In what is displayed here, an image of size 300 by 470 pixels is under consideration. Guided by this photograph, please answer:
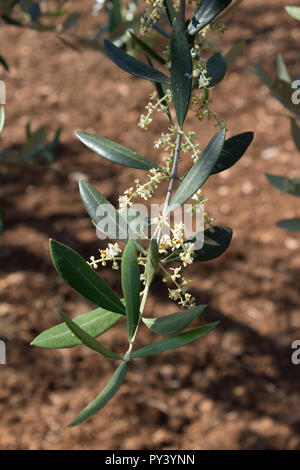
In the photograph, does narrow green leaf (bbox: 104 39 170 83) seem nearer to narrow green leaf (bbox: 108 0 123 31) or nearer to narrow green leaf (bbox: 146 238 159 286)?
narrow green leaf (bbox: 146 238 159 286)

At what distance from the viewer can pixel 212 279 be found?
1917 millimetres

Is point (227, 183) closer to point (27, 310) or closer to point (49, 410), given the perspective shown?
point (27, 310)

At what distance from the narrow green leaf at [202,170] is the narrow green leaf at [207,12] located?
130 millimetres

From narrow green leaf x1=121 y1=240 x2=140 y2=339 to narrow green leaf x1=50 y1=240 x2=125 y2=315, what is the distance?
22mm

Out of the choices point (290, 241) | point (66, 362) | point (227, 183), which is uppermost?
point (227, 183)

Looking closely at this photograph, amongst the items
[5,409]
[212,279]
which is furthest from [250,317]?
[5,409]

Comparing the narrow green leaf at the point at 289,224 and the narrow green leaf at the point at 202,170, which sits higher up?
the narrow green leaf at the point at 202,170

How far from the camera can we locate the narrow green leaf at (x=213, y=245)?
0.54 meters

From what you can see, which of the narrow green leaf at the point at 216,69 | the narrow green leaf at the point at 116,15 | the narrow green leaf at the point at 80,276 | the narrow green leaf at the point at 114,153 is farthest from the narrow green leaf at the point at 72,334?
the narrow green leaf at the point at 116,15

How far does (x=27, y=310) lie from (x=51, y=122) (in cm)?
109

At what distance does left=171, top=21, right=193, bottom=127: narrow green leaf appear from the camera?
500 millimetres

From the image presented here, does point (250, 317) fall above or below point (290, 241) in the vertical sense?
below

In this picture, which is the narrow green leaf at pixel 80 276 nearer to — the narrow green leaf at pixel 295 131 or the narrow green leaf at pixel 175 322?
the narrow green leaf at pixel 175 322

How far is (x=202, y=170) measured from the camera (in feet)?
1.55
